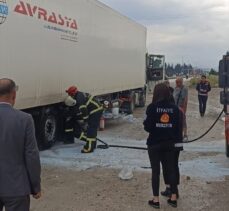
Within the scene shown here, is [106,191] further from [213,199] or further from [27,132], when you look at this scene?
[27,132]

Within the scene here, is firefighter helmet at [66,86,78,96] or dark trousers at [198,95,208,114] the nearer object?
firefighter helmet at [66,86,78,96]

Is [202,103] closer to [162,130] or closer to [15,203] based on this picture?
[162,130]

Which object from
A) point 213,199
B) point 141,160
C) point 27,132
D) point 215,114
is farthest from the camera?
point 215,114

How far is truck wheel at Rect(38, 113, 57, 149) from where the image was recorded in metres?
11.5

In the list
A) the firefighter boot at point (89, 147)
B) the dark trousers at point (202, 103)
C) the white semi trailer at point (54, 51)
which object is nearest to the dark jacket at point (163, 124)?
the white semi trailer at point (54, 51)

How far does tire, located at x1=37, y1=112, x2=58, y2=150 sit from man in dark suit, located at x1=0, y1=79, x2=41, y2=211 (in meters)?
7.26

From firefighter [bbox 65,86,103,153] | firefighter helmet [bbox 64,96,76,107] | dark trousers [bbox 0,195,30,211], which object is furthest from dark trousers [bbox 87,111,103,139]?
dark trousers [bbox 0,195,30,211]

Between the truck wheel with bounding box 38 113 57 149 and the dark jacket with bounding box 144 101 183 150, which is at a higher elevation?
the dark jacket with bounding box 144 101 183 150

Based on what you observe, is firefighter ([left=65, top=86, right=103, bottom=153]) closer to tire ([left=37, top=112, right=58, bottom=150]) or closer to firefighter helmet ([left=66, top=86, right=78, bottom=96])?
firefighter helmet ([left=66, top=86, right=78, bottom=96])

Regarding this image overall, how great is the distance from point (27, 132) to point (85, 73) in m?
9.50

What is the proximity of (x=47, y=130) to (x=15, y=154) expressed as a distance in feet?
25.3

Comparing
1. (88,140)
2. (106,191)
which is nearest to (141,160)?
(88,140)

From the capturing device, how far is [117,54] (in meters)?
17.6

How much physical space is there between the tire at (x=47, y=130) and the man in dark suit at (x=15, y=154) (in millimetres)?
7261
